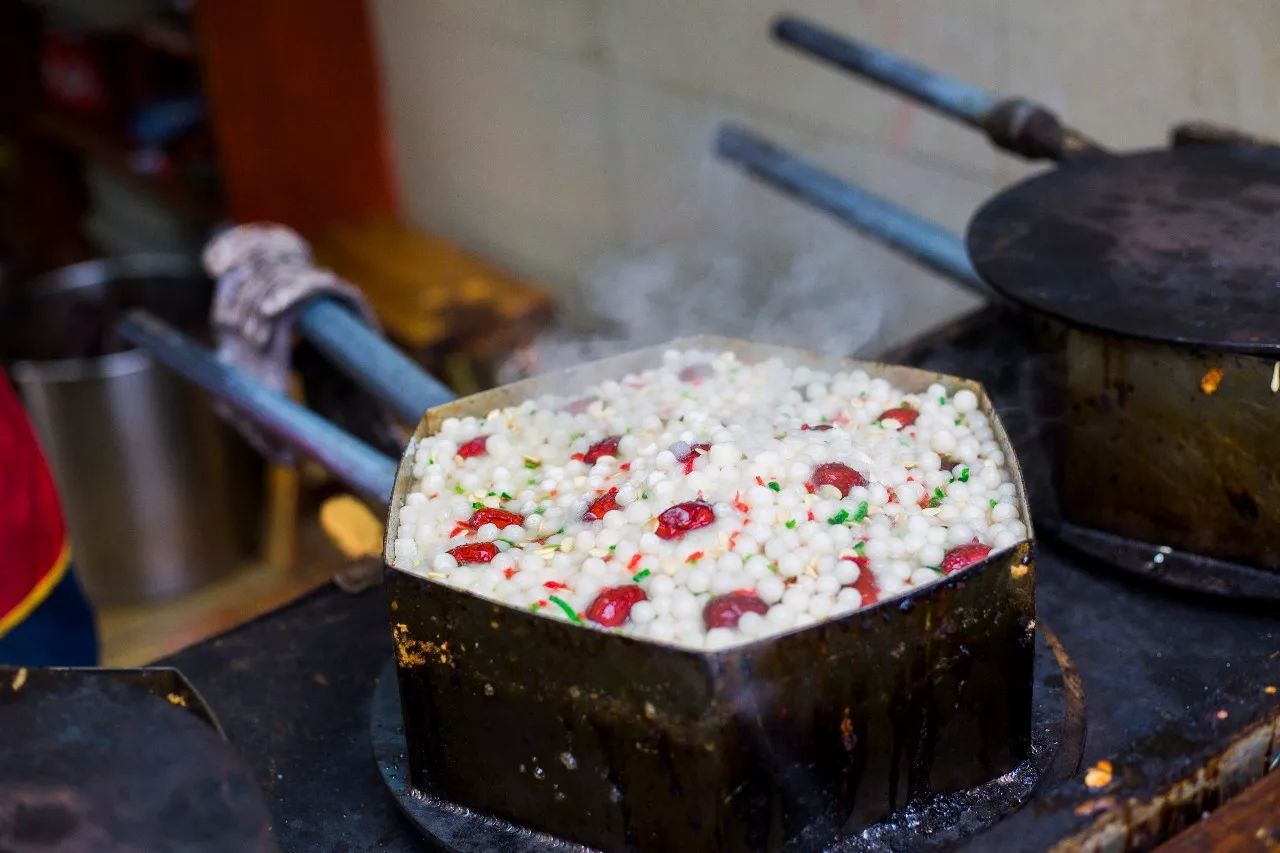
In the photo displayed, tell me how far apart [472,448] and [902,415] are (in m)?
0.49

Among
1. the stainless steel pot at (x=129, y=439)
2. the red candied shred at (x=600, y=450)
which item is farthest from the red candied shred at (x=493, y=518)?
the stainless steel pot at (x=129, y=439)

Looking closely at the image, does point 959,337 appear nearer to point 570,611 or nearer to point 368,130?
point 570,611

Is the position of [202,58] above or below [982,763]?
above

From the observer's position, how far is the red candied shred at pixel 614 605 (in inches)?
45.1

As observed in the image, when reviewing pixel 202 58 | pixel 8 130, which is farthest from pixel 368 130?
pixel 8 130

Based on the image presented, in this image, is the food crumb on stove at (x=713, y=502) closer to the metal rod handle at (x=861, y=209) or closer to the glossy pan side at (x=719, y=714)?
the glossy pan side at (x=719, y=714)

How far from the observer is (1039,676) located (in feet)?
4.72

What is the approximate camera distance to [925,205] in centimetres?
295

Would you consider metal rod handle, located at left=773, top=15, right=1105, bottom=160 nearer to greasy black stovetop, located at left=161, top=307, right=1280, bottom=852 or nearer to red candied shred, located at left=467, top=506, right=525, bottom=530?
greasy black stovetop, located at left=161, top=307, right=1280, bottom=852

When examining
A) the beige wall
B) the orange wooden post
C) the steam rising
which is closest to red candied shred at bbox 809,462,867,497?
the beige wall

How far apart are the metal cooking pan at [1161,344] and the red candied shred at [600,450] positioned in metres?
0.49

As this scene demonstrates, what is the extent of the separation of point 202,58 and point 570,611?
377cm

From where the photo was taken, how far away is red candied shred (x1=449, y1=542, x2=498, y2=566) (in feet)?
4.12

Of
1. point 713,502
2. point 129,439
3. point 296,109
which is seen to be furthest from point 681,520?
point 296,109
